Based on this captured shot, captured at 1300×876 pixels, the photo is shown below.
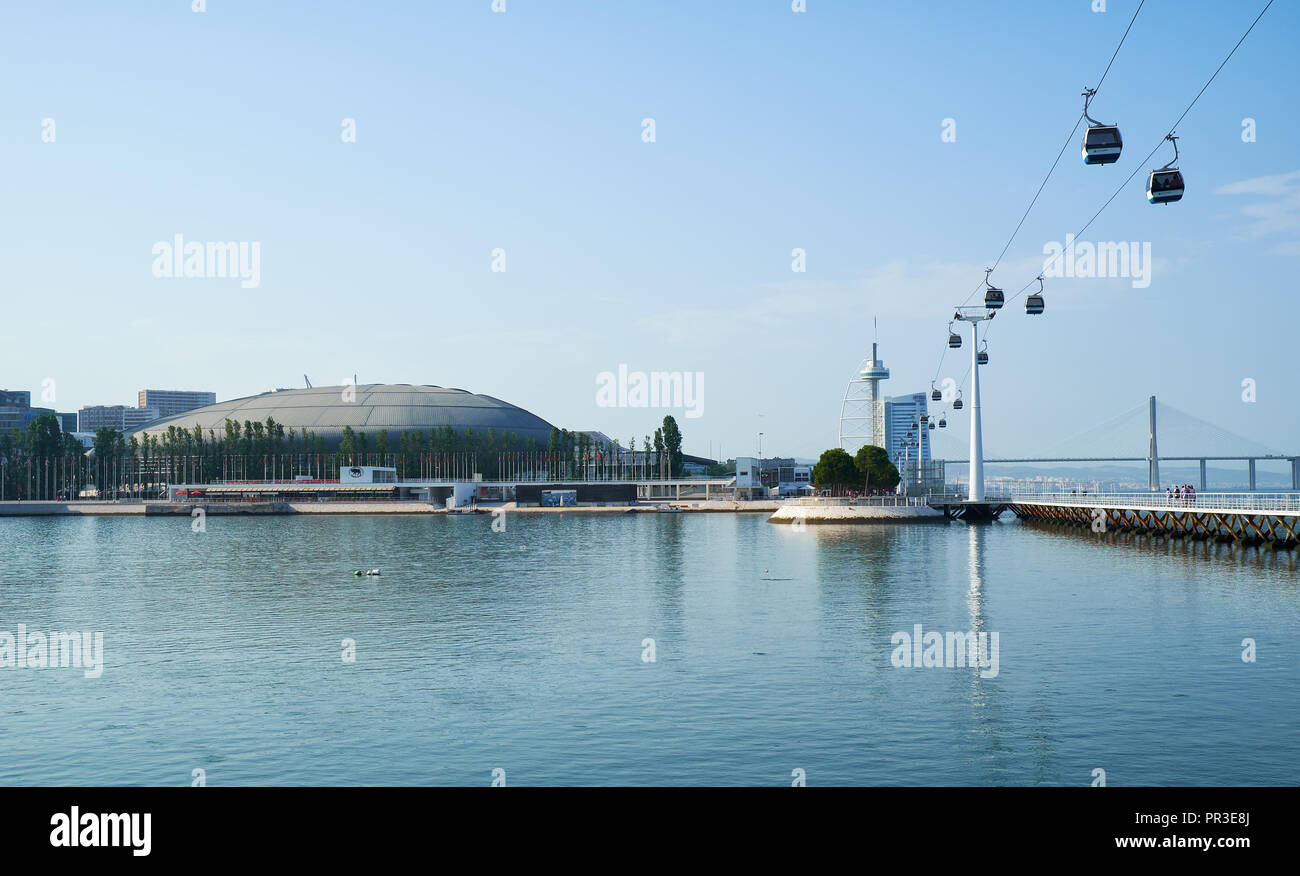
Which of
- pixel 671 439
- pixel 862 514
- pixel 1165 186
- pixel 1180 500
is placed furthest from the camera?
pixel 671 439

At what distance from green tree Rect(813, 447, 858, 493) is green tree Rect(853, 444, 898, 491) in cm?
94

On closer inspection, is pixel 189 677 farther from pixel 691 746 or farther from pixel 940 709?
pixel 940 709

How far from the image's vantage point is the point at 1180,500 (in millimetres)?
71438

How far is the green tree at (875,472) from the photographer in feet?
422

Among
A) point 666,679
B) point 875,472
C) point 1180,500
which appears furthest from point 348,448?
point 666,679

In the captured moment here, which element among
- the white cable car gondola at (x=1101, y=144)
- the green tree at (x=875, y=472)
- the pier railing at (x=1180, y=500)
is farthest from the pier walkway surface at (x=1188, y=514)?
the white cable car gondola at (x=1101, y=144)

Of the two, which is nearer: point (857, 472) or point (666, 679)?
point (666, 679)

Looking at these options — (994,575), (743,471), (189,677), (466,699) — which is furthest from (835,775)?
(743,471)

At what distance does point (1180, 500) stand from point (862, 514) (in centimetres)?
3552

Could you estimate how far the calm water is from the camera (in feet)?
59.1

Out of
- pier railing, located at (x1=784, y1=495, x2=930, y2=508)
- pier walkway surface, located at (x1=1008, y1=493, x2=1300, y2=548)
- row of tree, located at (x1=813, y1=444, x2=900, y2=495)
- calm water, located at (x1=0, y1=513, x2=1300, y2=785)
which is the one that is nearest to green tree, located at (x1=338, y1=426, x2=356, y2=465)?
row of tree, located at (x1=813, y1=444, x2=900, y2=495)

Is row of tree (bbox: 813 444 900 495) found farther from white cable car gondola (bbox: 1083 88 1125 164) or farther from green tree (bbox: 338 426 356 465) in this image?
white cable car gondola (bbox: 1083 88 1125 164)

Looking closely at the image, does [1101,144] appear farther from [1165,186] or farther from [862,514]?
[862,514]

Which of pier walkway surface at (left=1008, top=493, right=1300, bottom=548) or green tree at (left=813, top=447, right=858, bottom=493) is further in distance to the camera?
green tree at (left=813, top=447, right=858, bottom=493)
